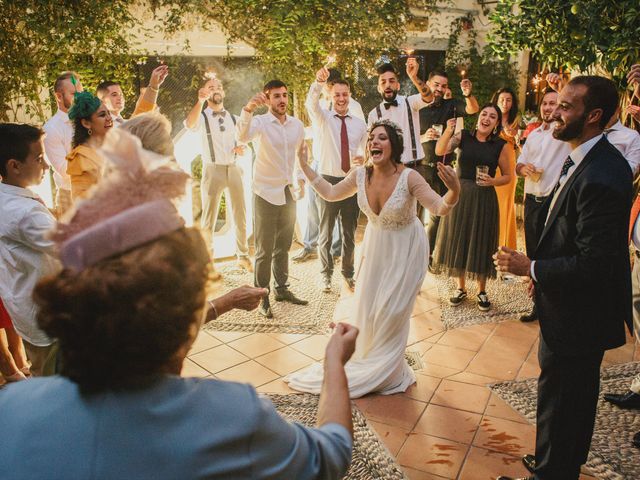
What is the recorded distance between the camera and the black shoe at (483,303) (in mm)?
4980

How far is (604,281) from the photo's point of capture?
7.06 feet

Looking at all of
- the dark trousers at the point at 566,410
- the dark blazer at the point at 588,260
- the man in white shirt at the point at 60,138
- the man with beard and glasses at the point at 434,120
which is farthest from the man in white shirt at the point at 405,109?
the dark trousers at the point at 566,410

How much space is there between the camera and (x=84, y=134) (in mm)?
3312

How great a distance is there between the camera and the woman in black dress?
4.93m

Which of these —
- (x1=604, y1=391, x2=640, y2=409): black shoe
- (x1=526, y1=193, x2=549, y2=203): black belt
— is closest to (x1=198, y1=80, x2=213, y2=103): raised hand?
(x1=526, y1=193, x2=549, y2=203): black belt

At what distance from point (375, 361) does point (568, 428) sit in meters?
1.46

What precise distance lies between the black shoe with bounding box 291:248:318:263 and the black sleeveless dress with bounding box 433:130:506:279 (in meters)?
2.12

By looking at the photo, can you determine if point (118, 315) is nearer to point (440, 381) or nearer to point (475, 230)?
point (440, 381)

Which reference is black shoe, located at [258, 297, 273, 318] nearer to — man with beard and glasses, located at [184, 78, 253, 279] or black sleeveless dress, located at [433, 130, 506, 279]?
man with beard and glasses, located at [184, 78, 253, 279]

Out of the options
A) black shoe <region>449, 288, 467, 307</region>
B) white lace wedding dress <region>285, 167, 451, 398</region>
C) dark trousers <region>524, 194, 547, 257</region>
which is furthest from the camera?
black shoe <region>449, 288, 467, 307</region>

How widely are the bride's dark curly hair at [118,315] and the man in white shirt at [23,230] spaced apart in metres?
1.77

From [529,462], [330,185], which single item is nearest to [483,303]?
[330,185]

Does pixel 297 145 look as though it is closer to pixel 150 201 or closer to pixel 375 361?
pixel 375 361

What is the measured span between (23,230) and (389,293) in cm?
226
